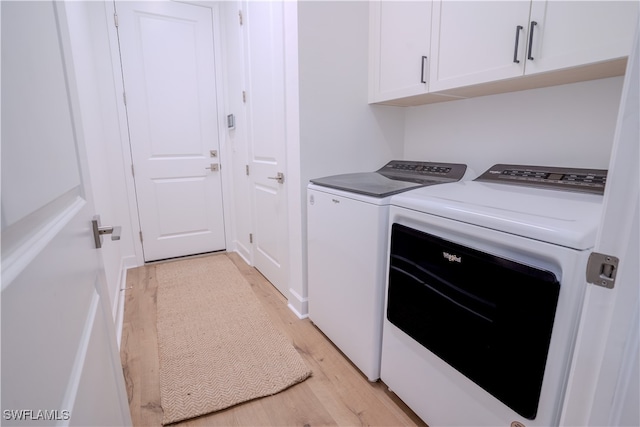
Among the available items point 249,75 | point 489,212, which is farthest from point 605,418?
point 249,75

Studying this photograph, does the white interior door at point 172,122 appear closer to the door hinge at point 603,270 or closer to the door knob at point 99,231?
the door knob at point 99,231

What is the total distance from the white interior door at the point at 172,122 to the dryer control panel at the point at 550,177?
98.7 inches

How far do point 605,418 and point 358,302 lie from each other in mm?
1025

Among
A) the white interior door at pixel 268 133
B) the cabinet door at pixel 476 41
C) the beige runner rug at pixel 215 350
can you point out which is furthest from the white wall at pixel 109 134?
the cabinet door at pixel 476 41

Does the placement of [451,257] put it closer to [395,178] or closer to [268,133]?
[395,178]

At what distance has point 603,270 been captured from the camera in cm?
50

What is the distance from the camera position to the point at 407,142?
216 cm

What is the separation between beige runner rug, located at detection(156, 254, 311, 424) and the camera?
1.44 m

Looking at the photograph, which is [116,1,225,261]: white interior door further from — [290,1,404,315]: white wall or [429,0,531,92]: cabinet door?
[429,0,531,92]: cabinet door

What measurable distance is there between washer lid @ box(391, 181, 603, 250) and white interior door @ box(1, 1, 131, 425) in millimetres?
1012

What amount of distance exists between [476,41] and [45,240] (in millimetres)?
1583

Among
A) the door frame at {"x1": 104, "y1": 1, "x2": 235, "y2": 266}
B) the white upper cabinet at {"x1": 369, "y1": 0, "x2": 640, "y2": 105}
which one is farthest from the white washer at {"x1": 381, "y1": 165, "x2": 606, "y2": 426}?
the door frame at {"x1": 104, "y1": 1, "x2": 235, "y2": 266}

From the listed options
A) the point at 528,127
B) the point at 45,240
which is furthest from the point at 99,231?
the point at 528,127

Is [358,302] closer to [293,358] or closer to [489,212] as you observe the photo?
[293,358]
